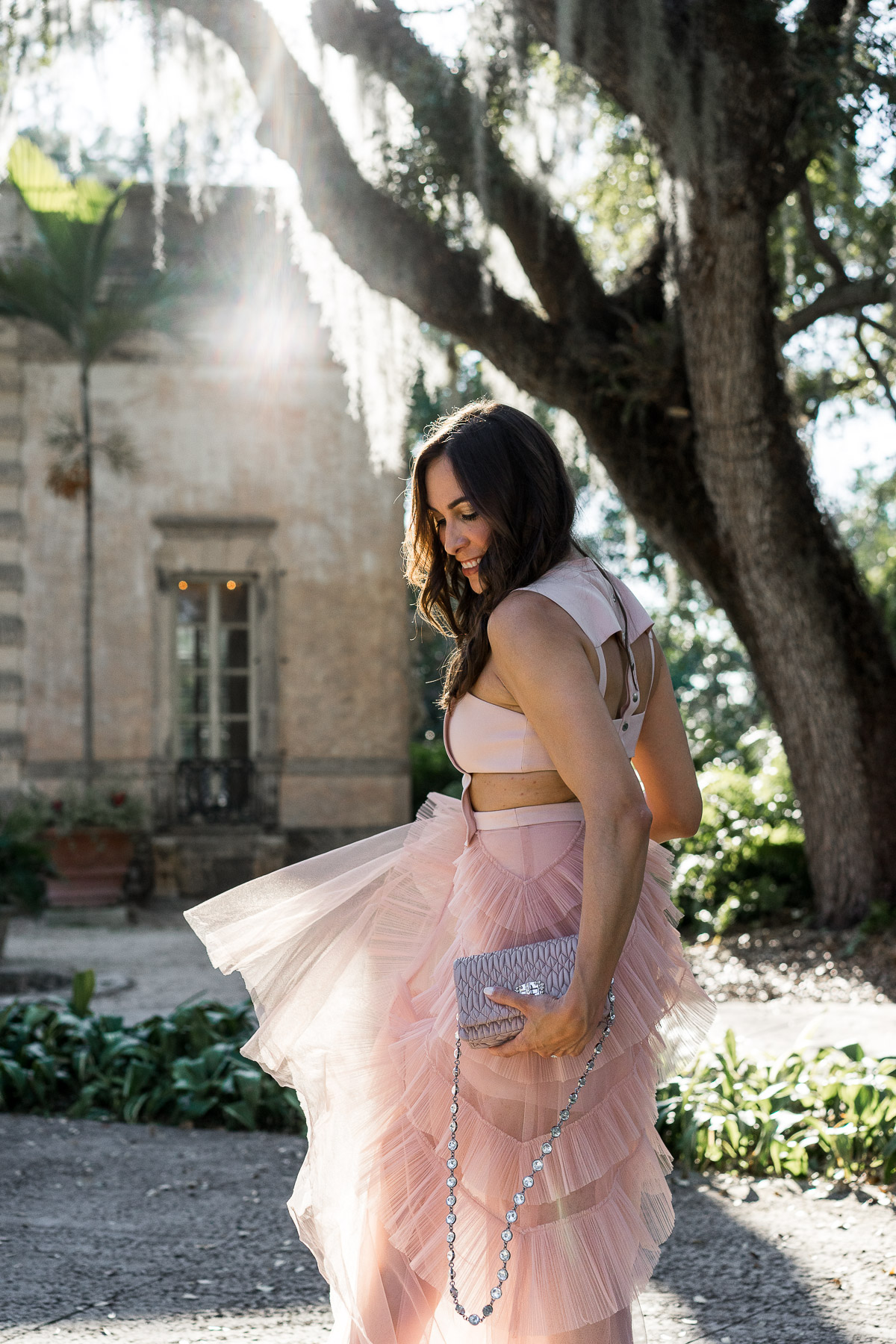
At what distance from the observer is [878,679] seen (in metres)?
6.83

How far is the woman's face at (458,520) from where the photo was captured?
176cm

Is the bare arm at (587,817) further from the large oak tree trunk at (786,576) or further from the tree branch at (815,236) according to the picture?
the tree branch at (815,236)

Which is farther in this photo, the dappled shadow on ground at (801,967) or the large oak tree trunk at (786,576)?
the large oak tree trunk at (786,576)

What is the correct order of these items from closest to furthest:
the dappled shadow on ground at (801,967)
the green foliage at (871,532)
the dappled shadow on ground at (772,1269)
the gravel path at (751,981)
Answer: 1. the dappled shadow on ground at (772,1269)
2. the gravel path at (751,981)
3. the dappled shadow on ground at (801,967)
4. the green foliage at (871,532)

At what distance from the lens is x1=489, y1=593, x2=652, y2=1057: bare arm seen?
5.10 ft

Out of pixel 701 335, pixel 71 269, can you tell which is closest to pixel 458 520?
pixel 701 335

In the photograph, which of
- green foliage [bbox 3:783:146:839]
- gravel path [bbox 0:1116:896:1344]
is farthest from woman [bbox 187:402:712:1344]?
green foliage [bbox 3:783:146:839]

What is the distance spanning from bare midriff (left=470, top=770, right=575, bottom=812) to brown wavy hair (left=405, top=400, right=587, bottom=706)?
0.14 metres

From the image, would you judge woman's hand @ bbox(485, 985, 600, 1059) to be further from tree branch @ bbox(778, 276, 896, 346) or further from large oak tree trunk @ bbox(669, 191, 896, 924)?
tree branch @ bbox(778, 276, 896, 346)

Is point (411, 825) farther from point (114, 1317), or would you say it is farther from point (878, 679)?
point (878, 679)

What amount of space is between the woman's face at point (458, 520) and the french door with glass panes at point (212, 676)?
10.1 meters

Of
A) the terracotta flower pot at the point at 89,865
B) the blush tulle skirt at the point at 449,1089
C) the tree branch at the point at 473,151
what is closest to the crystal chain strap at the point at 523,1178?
the blush tulle skirt at the point at 449,1089

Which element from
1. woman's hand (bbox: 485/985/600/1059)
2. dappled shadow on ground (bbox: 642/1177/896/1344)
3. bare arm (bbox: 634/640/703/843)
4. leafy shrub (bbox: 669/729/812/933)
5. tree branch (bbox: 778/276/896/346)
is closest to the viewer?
woman's hand (bbox: 485/985/600/1059)

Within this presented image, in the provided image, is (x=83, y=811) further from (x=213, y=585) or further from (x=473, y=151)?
(x=473, y=151)
